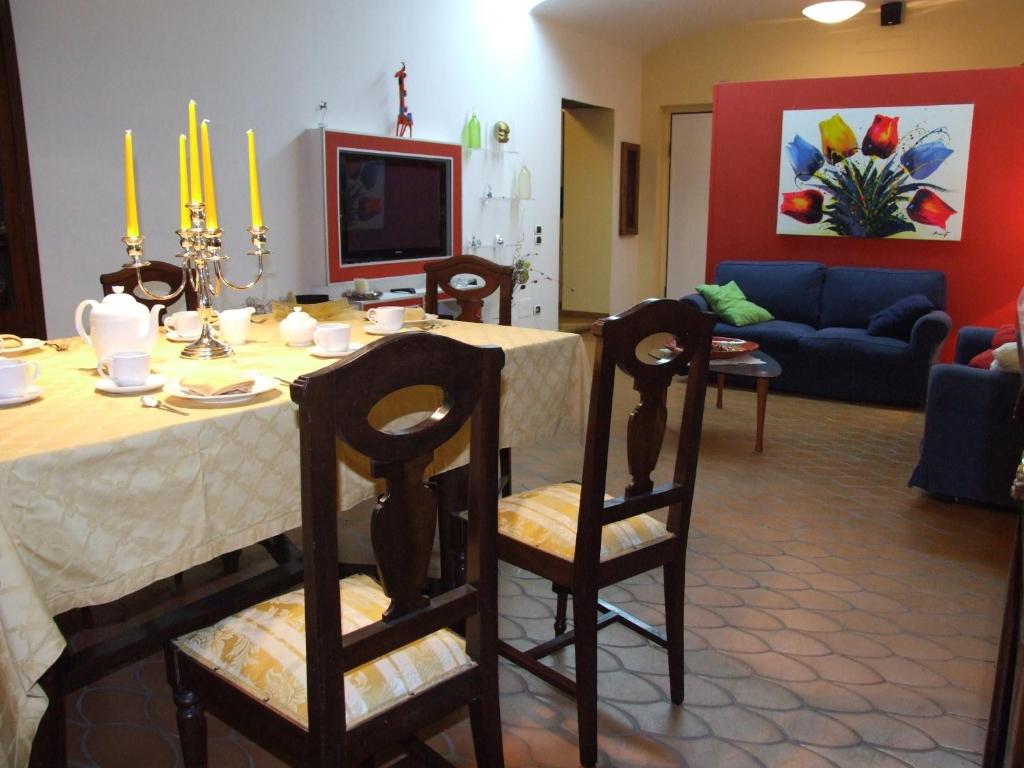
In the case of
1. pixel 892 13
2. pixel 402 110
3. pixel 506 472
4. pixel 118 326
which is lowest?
pixel 506 472

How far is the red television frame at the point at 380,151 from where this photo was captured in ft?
17.5

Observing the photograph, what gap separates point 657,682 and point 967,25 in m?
7.36

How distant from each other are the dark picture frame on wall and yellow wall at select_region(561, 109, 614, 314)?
197 mm

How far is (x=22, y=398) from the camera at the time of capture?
1.69 meters

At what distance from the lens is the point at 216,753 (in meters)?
1.94

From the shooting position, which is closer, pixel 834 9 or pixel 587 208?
pixel 834 9

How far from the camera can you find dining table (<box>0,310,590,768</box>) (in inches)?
52.2

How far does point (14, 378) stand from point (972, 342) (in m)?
4.64

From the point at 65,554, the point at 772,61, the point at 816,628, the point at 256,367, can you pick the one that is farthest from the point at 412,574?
the point at 772,61

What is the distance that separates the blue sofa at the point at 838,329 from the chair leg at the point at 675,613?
3761 millimetres

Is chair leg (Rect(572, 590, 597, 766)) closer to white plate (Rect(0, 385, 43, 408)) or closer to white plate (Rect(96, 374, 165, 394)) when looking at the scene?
white plate (Rect(96, 374, 165, 394))

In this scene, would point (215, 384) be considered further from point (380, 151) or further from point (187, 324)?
point (380, 151)

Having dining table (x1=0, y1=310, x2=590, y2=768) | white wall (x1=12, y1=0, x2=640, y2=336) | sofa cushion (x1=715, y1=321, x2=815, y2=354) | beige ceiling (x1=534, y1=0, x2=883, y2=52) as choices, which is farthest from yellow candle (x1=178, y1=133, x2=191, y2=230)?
beige ceiling (x1=534, y1=0, x2=883, y2=52)

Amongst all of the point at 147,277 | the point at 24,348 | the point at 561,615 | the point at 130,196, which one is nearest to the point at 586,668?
the point at 561,615
